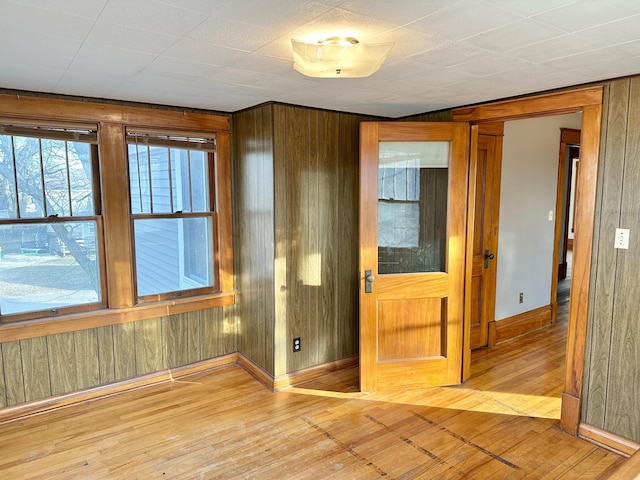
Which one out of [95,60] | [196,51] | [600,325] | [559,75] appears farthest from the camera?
[600,325]

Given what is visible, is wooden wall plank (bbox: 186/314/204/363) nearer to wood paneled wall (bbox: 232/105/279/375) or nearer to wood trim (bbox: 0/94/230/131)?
wood paneled wall (bbox: 232/105/279/375)

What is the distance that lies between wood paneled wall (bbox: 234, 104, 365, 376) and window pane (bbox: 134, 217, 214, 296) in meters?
0.31

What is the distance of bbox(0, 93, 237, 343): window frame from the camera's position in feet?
9.91

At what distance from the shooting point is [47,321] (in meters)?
3.12

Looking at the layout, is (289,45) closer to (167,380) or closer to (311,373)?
(311,373)

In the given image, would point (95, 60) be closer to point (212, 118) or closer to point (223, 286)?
point (212, 118)

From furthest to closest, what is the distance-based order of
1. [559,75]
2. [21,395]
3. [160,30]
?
[21,395] → [559,75] → [160,30]

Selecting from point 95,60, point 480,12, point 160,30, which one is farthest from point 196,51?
point 480,12

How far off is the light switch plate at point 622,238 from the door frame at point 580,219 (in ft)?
0.45

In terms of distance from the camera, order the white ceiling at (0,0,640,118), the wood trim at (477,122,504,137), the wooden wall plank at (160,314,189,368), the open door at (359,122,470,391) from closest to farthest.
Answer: the white ceiling at (0,0,640,118)
the open door at (359,122,470,391)
the wooden wall plank at (160,314,189,368)
the wood trim at (477,122,504,137)

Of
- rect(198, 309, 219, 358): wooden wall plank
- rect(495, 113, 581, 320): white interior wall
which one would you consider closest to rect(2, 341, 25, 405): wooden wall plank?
rect(198, 309, 219, 358): wooden wall plank

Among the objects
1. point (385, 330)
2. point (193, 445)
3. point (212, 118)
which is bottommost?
point (193, 445)

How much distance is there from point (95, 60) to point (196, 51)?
0.59 m

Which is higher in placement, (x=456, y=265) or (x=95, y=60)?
(x=95, y=60)
